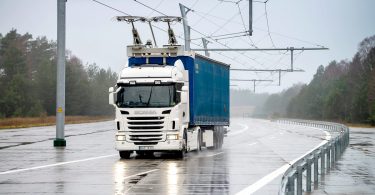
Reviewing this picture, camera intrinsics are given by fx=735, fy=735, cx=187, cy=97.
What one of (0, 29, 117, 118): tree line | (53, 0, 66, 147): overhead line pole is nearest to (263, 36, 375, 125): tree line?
(0, 29, 117, 118): tree line

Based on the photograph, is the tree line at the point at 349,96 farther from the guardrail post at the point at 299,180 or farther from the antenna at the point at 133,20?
the guardrail post at the point at 299,180

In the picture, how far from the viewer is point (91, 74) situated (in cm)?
17925

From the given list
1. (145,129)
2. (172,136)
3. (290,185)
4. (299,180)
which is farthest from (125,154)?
(290,185)

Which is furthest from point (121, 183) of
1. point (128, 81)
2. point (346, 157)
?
point (346, 157)

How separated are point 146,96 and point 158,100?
16.9 inches

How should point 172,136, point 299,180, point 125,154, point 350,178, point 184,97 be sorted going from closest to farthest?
point 299,180 → point 350,178 → point 184,97 → point 172,136 → point 125,154

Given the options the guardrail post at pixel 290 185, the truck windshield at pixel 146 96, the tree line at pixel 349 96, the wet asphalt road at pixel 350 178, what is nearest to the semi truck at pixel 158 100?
the truck windshield at pixel 146 96

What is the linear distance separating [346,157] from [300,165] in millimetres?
14427

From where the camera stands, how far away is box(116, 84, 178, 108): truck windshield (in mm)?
24344

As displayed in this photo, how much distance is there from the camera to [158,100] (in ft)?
80.1

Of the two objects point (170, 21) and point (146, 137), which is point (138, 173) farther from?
point (170, 21)

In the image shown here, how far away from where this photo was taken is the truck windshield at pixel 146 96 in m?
24.3

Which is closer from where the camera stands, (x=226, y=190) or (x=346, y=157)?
(x=226, y=190)

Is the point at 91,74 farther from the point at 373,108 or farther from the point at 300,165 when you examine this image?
the point at 300,165
